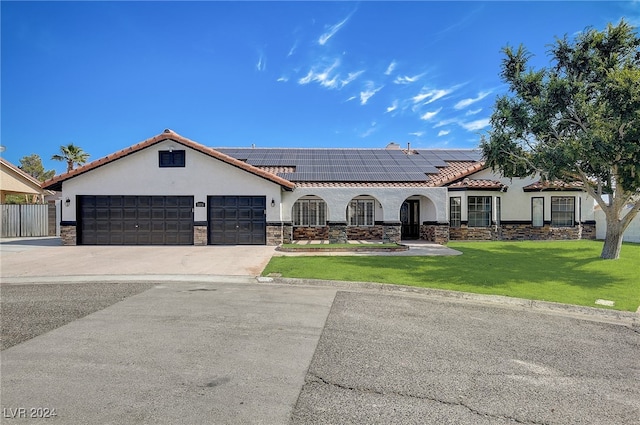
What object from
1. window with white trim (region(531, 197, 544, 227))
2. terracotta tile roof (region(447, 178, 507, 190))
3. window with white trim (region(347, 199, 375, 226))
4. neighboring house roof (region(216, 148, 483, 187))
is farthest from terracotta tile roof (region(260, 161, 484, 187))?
window with white trim (region(531, 197, 544, 227))

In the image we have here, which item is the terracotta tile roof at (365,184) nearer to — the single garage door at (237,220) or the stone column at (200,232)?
the single garage door at (237,220)

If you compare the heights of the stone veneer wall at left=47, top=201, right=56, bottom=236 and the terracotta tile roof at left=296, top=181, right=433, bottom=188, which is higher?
the terracotta tile roof at left=296, top=181, right=433, bottom=188

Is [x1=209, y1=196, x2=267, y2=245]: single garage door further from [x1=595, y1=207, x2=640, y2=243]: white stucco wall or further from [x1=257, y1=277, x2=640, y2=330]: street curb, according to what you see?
[x1=595, y1=207, x2=640, y2=243]: white stucco wall

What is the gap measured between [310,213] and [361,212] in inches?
127

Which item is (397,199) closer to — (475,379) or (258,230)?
(258,230)

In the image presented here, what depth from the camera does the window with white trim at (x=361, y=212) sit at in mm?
22141

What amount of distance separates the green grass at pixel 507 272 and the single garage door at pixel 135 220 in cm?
778

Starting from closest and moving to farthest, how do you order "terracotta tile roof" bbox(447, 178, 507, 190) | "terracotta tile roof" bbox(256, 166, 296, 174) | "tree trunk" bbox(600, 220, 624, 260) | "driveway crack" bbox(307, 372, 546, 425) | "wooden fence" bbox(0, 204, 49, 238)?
1. "driveway crack" bbox(307, 372, 546, 425)
2. "tree trunk" bbox(600, 220, 624, 260)
3. "terracotta tile roof" bbox(447, 178, 507, 190)
4. "terracotta tile roof" bbox(256, 166, 296, 174)
5. "wooden fence" bbox(0, 204, 49, 238)

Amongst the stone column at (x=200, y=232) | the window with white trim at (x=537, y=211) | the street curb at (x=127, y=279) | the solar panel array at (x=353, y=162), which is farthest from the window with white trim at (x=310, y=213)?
the window with white trim at (x=537, y=211)

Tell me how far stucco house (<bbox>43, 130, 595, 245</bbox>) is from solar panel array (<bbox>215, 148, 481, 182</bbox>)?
0.17 meters

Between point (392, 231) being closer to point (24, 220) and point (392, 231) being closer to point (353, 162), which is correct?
point (353, 162)

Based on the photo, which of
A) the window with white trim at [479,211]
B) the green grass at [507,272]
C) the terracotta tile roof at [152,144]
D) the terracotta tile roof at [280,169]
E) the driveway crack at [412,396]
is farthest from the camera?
the terracotta tile roof at [280,169]

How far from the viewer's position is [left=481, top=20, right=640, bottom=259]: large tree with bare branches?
11422 millimetres

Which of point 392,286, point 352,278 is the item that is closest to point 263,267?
point 352,278
